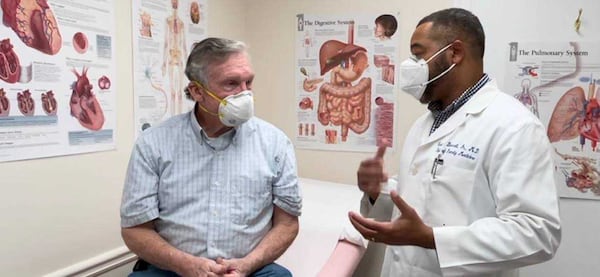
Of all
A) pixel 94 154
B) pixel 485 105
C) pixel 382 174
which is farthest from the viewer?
pixel 94 154

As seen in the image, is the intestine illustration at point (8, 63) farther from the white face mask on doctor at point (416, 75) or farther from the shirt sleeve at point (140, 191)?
the white face mask on doctor at point (416, 75)

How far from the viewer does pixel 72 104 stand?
5.49ft

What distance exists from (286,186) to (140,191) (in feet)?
1.57

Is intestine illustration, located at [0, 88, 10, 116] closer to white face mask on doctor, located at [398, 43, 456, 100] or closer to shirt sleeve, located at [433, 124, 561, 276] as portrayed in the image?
white face mask on doctor, located at [398, 43, 456, 100]

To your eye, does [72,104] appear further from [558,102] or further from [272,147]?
[558,102]

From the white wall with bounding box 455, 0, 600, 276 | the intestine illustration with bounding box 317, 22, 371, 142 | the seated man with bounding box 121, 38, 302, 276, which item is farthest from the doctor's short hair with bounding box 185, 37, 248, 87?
the white wall with bounding box 455, 0, 600, 276

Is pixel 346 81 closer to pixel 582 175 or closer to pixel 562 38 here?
pixel 562 38

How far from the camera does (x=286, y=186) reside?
1552 mm

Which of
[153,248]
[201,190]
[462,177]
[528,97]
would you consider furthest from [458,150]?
[528,97]

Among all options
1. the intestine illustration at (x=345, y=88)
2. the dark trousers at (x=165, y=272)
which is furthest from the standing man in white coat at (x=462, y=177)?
the intestine illustration at (x=345, y=88)

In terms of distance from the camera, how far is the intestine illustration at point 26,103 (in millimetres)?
1493

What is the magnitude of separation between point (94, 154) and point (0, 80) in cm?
46

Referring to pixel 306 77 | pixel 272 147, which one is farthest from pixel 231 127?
pixel 306 77

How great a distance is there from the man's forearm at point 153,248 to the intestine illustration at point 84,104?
53 centimetres
